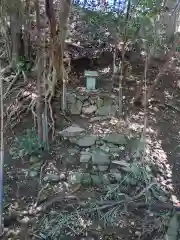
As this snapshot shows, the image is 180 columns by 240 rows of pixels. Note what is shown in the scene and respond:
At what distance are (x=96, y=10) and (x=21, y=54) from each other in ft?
3.68

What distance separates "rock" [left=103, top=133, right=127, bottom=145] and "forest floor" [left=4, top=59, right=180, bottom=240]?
0.8 inches

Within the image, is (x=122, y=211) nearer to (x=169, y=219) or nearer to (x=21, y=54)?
(x=169, y=219)

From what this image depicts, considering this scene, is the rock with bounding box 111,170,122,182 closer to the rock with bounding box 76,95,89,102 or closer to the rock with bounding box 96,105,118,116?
the rock with bounding box 96,105,118,116

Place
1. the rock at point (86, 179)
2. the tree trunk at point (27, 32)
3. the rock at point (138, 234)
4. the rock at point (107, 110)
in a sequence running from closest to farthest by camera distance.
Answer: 1. the rock at point (138, 234)
2. the rock at point (86, 179)
3. the rock at point (107, 110)
4. the tree trunk at point (27, 32)

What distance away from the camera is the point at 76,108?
4.01 meters

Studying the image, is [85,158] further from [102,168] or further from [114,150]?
[114,150]

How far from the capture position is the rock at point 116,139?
360 centimetres

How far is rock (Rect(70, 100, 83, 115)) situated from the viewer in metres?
3.99

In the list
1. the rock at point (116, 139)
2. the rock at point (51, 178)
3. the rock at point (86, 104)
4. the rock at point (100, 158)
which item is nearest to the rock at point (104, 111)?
the rock at point (86, 104)

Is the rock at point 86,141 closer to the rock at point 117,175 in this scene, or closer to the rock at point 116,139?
the rock at point 116,139

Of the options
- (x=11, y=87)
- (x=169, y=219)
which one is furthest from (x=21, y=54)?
(x=169, y=219)

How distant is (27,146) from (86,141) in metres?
0.60

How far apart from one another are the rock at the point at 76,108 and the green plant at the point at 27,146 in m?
0.57

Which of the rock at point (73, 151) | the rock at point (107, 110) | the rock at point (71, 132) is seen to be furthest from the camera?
the rock at point (107, 110)
